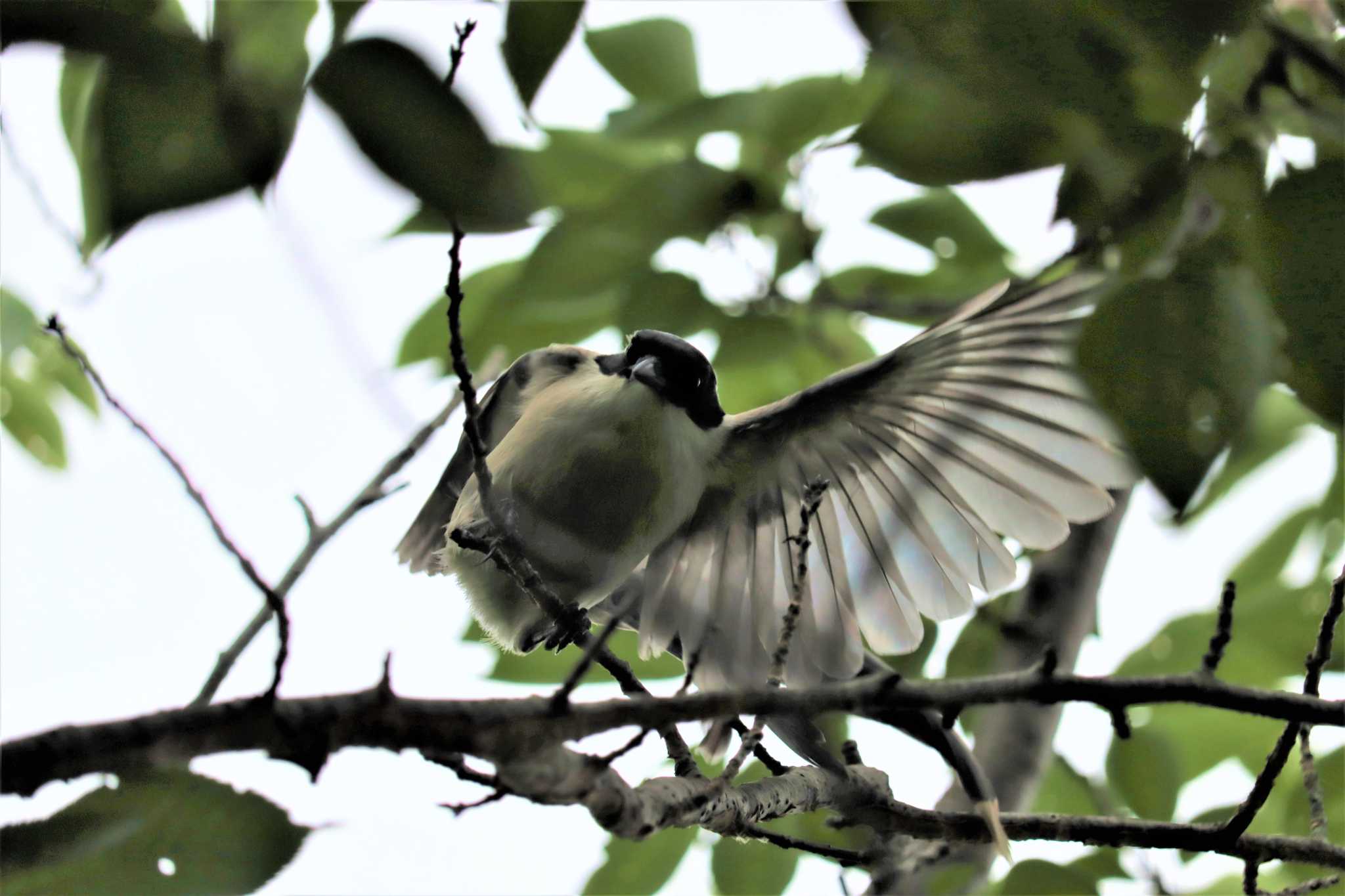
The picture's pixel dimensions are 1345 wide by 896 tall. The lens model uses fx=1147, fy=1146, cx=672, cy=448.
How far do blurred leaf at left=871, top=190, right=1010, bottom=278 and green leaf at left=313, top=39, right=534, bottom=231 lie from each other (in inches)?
66.0

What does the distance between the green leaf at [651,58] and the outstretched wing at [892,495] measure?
59 centimetres

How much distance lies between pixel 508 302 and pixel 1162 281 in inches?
49.5

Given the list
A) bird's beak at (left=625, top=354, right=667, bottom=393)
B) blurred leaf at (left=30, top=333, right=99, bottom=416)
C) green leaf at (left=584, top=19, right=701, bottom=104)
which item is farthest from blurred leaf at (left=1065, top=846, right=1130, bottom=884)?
blurred leaf at (left=30, top=333, right=99, bottom=416)

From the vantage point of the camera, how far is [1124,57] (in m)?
0.69

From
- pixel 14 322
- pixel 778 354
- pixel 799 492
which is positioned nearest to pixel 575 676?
pixel 14 322

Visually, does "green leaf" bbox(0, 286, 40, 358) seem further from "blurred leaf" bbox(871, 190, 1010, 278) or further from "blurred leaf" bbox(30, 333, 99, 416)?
"blurred leaf" bbox(871, 190, 1010, 278)

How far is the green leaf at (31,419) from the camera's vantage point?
2.38 m

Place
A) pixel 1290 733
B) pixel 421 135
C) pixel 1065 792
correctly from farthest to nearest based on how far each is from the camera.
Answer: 1. pixel 1065 792
2. pixel 1290 733
3. pixel 421 135

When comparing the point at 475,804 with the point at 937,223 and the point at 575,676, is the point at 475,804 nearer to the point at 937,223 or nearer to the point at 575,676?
the point at 575,676

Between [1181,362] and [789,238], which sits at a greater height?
[789,238]

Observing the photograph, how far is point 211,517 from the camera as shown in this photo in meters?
1.02

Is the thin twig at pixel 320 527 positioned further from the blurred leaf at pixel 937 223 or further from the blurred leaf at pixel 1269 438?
the blurred leaf at pixel 1269 438

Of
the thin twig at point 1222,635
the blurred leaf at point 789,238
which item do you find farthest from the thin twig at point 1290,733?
the blurred leaf at point 789,238

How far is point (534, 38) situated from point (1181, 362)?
440mm
